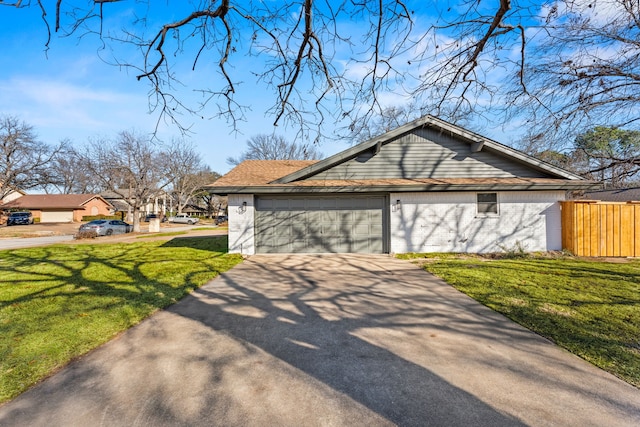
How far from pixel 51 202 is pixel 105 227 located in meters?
36.7

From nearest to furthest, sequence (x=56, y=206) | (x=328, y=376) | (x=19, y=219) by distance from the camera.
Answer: (x=328, y=376) → (x=19, y=219) → (x=56, y=206)

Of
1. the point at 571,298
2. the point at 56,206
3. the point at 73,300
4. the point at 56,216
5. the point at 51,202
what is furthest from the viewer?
the point at 51,202

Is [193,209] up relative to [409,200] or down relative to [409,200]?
up

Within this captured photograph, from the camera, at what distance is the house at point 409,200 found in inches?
409

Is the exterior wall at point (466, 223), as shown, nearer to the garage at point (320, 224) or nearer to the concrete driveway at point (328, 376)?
the garage at point (320, 224)

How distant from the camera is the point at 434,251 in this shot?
10539 millimetres

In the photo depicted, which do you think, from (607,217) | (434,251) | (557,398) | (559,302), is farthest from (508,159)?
(557,398)

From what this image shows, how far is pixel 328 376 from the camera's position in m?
2.86

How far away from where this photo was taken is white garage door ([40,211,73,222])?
1829 inches

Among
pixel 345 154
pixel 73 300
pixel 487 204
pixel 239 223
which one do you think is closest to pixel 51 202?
pixel 239 223

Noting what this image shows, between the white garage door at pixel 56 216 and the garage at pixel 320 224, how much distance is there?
5189 centimetres

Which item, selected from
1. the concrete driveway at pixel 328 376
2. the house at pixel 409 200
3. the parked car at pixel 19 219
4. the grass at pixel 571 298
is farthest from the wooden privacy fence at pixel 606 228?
the parked car at pixel 19 219

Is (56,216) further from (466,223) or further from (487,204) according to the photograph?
(487,204)

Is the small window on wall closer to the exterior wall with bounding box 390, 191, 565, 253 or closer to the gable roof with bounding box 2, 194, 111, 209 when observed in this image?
→ the exterior wall with bounding box 390, 191, 565, 253
